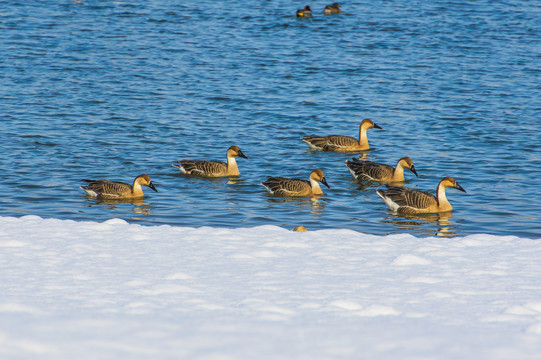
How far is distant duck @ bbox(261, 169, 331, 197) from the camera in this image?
58.7 feet

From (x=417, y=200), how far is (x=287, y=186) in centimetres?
285

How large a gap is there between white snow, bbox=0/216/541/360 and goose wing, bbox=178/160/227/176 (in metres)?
8.51

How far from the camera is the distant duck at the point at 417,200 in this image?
16.9 m

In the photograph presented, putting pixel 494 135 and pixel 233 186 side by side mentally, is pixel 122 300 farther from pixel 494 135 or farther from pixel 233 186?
pixel 494 135

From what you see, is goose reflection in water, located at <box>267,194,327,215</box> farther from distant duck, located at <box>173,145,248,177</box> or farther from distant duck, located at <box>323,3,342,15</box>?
distant duck, located at <box>323,3,342,15</box>

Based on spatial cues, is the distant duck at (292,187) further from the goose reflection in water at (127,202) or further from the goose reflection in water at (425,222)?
the goose reflection in water at (127,202)

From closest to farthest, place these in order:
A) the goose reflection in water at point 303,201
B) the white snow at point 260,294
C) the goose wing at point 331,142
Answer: the white snow at point 260,294
the goose reflection in water at point 303,201
the goose wing at point 331,142

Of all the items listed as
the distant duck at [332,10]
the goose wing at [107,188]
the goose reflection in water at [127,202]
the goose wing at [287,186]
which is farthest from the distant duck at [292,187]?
the distant duck at [332,10]

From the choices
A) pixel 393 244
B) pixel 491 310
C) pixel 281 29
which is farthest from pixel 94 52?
pixel 491 310

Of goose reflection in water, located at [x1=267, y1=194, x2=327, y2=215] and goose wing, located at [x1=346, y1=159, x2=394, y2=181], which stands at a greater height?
goose wing, located at [x1=346, y1=159, x2=394, y2=181]

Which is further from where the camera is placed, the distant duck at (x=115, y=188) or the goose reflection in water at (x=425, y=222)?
the distant duck at (x=115, y=188)

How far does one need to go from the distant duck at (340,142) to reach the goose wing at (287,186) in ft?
12.6

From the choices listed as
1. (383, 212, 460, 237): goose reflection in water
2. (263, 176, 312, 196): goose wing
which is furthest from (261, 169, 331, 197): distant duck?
(383, 212, 460, 237): goose reflection in water

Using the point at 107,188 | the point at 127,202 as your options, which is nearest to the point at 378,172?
the point at 127,202
